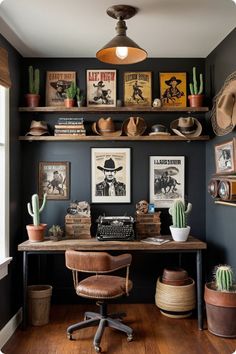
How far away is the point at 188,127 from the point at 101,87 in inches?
40.6

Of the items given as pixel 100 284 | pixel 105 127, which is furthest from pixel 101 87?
pixel 100 284

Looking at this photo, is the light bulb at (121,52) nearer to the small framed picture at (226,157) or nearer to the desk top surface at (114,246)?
the small framed picture at (226,157)

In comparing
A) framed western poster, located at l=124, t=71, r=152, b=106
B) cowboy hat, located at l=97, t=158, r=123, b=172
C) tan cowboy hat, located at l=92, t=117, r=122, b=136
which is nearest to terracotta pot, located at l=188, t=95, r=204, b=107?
framed western poster, located at l=124, t=71, r=152, b=106

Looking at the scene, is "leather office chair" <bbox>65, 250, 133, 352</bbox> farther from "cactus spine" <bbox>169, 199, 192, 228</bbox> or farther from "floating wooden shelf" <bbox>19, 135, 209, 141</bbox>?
"floating wooden shelf" <bbox>19, 135, 209, 141</bbox>

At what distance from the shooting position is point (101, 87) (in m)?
4.02

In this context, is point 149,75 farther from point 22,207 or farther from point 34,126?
point 22,207

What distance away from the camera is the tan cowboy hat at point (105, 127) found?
3830 mm

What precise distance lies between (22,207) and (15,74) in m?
1.37

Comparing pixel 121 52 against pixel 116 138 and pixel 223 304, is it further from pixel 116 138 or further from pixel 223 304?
pixel 223 304

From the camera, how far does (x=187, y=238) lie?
359cm

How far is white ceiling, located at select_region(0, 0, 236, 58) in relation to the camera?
276 cm

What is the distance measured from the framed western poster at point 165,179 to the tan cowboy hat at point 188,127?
1.03ft

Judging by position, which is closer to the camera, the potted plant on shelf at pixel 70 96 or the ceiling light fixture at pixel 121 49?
the ceiling light fixture at pixel 121 49

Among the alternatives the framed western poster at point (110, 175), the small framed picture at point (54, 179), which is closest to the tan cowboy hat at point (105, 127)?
the framed western poster at point (110, 175)
